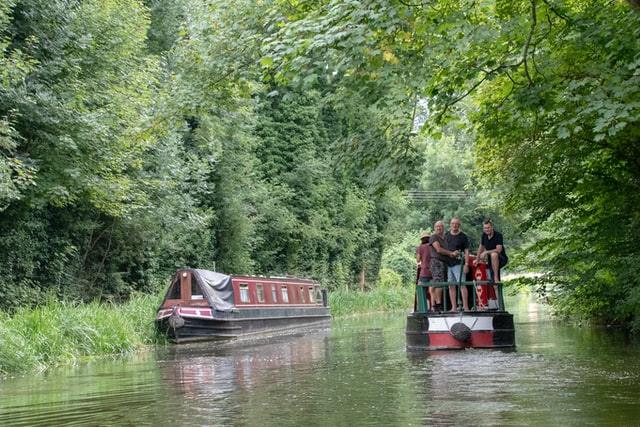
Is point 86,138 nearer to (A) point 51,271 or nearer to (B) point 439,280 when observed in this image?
(A) point 51,271

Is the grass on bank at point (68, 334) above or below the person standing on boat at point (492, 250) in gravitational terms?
below

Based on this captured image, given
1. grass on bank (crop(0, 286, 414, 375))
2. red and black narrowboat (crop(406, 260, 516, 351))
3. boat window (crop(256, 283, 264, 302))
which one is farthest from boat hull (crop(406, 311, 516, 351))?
boat window (crop(256, 283, 264, 302))

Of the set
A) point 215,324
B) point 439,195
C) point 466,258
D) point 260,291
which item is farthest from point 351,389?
point 439,195

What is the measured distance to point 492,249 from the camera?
15.9 m

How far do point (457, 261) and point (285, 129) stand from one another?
24.4 meters

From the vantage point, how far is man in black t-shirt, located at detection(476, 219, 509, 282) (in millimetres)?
15727

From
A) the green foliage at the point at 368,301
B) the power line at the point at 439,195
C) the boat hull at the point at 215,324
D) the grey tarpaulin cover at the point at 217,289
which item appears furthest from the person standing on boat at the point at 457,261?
the power line at the point at 439,195

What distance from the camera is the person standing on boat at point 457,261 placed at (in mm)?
15859

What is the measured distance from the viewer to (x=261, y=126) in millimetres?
38594

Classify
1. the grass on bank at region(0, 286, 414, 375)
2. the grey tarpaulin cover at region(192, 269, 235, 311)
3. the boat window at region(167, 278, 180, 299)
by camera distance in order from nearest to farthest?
the grass on bank at region(0, 286, 414, 375), the grey tarpaulin cover at region(192, 269, 235, 311), the boat window at region(167, 278, 180, 299)

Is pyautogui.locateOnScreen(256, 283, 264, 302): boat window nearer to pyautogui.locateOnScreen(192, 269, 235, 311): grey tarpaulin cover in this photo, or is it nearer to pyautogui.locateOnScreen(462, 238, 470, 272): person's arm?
pyautogui.locateOnScreen(192, 269, 235, 311): grey tarpaulin cover

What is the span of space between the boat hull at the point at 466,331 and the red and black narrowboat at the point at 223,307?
7942 millimetres

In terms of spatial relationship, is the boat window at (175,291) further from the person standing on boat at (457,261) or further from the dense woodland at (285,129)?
the person standing on boat at (457,261)

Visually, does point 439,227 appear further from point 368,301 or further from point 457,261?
point 368,301
